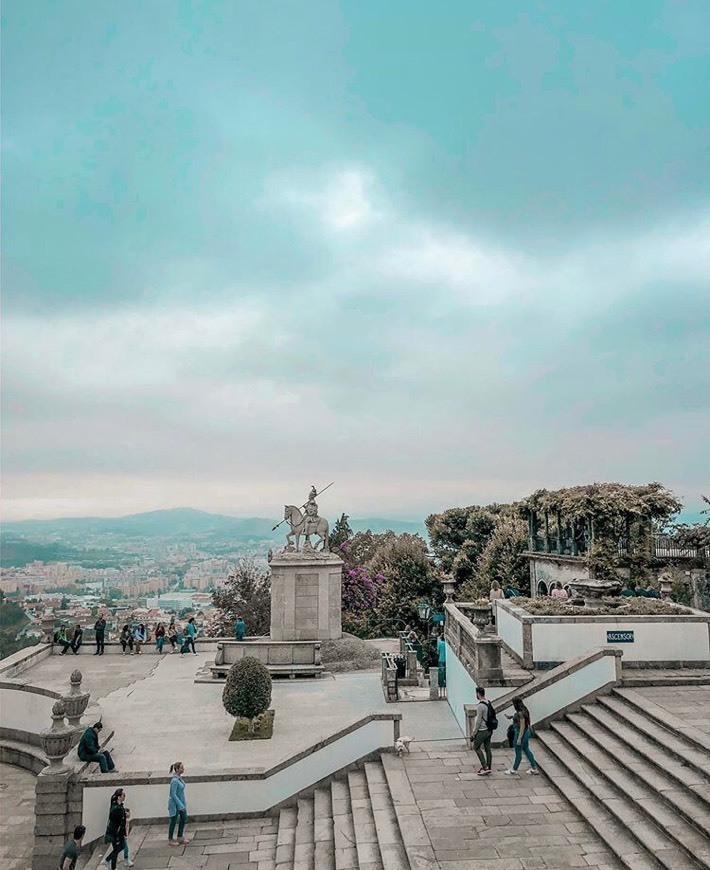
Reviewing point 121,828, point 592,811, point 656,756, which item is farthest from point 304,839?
point 656,756

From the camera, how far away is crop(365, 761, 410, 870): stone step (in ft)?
26.7

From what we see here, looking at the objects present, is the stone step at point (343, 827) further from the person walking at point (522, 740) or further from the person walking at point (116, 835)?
the person walking at point (116, 835)

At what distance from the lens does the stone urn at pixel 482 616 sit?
1541 cm

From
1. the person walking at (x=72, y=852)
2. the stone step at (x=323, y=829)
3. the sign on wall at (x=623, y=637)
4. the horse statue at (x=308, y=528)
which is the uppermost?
the horse statue at (x=308, y=528)

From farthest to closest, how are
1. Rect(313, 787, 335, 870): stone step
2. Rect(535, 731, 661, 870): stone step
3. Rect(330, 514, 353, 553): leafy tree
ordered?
Rect(330, 514, 353, 553): leafy tree → Rect(313, 787, 335, 870): stone step → Rect(535, 731, 661, 870): stone step

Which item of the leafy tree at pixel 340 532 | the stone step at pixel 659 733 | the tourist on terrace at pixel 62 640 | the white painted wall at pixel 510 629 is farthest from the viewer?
the leafy tree at pixel 340 532

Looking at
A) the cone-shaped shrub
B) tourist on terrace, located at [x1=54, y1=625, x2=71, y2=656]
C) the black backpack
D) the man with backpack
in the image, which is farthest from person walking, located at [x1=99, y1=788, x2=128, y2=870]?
tourist on terrace, located at [x1=54, y1=625, x2=71, y2=656]

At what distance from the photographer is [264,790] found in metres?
11.1

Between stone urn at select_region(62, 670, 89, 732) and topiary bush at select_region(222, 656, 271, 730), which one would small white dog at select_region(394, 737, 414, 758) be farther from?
stone urn at select_region(62, 670, 89, 732)

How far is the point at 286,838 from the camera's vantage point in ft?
33.1

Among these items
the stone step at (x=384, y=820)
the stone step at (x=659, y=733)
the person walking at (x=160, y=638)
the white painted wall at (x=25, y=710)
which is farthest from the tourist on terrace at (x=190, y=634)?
the stone step at (x=659, y=733)

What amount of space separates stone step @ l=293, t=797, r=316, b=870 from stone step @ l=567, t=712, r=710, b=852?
4699 mm

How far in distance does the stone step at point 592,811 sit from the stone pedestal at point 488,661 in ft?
4.74

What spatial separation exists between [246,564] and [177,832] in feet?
91.1
